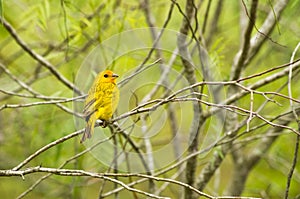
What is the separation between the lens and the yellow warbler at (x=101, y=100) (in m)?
0.97

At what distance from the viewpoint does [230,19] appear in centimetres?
287

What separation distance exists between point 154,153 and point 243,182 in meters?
0.56

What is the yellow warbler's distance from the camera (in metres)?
0.97

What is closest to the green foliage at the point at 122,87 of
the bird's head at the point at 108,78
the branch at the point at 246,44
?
the branch at the point at 246,44

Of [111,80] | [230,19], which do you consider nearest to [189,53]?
[111,80]

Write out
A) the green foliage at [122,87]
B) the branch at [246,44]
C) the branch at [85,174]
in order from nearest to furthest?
the branch at [85,174] < the branch at [246,44] < the green foliage at [122,87]

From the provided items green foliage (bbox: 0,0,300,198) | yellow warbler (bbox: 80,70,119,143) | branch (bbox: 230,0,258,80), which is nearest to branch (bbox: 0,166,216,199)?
yellow warbler (bbox: 80,70,119,143)

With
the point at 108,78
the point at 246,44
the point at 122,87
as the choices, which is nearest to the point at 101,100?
the point at 108,78

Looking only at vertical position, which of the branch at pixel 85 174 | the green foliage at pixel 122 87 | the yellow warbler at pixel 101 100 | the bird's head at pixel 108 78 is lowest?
the branch at pixel 85 174

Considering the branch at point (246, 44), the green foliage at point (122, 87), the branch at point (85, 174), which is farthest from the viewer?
the green foliage at point (122, 87)

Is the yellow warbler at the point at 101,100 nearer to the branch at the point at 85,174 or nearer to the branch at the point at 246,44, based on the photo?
the branch at the point at 85,174

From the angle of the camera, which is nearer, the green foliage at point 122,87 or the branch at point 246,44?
the branch at point 246,44

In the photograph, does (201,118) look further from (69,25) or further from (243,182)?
(243,182)

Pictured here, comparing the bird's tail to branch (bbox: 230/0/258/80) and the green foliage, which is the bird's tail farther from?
branch (bbox: 230/0/258/80)
